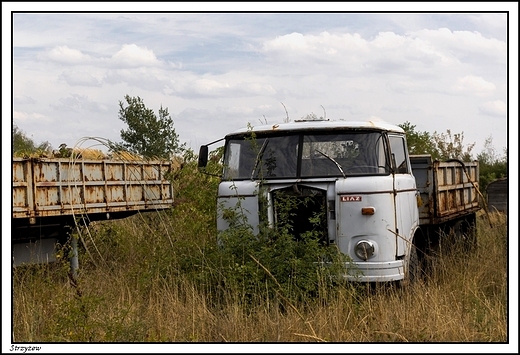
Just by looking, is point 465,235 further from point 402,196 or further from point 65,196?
point 65,196

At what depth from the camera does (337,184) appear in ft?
28.3

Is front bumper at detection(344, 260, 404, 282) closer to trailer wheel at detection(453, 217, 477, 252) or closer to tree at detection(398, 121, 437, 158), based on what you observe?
trailer wheel at detection(453, 217, 477, 252)

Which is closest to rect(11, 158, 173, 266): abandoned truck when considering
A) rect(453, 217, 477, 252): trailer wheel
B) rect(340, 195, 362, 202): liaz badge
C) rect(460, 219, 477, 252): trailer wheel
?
rect(340, 195, 362, 202): liaz badge

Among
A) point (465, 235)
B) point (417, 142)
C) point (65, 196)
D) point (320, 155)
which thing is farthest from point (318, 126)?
point (417, 142)

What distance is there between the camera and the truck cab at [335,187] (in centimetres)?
858

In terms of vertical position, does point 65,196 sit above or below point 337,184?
below

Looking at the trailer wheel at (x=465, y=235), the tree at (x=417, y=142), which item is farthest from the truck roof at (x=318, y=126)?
the tree at (x=417, y=142)

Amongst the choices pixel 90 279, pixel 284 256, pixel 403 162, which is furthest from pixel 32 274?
pixel 403 162

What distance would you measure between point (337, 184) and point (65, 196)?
4248mm

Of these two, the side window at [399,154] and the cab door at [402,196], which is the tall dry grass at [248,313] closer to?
the cab door at [402,196]

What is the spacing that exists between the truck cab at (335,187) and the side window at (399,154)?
0.05 m

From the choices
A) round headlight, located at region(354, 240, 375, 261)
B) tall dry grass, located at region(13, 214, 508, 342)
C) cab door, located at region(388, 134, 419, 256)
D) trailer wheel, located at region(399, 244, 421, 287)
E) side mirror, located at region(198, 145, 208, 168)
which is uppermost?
side mirror, located at region(198, 145, 208, 168)

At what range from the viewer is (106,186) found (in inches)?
444

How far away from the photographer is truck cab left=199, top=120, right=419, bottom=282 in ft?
28.1
